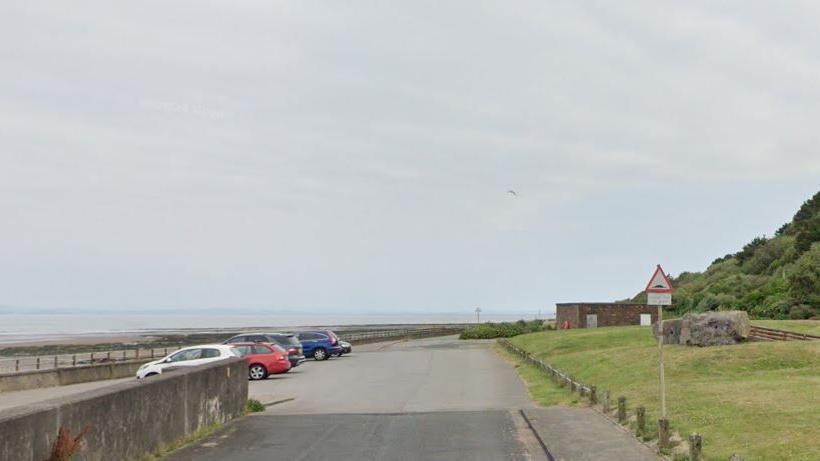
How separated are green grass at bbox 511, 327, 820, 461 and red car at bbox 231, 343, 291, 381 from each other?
31.1 ft

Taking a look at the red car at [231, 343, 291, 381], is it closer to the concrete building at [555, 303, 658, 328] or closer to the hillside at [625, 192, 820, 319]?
the hillside at [625, 192, 820, 319]

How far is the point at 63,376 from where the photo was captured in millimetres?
31156

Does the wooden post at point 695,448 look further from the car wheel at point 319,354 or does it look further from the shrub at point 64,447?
the car wheel at point 319,354

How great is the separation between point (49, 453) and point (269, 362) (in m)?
23.2

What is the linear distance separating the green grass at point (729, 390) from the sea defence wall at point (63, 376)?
55.3 ft

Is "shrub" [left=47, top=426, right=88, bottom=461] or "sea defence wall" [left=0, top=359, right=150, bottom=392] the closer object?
"shrub" [left=47, top=426, right=88, bottom=461]

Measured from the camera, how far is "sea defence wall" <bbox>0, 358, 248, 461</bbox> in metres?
9.23

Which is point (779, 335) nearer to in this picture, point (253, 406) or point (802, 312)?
point (253, 406)

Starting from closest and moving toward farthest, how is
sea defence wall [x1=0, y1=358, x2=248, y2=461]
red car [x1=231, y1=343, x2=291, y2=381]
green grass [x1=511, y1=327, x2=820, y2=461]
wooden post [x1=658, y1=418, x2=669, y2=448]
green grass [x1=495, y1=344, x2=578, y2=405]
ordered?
sea defence wall [x1=0, y1=358, x2=248, y2=461] < green grass [x1=511, y1=327, x2=820, y2=461] < wooden post [x1=658, y1=418, x2=669, y2=448] < green grass [x1=495, y1=344, x2=578, y2=405] < red car [x1=231, y1=343, x2=291, y2=381]

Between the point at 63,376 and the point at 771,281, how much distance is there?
5150 centimetres

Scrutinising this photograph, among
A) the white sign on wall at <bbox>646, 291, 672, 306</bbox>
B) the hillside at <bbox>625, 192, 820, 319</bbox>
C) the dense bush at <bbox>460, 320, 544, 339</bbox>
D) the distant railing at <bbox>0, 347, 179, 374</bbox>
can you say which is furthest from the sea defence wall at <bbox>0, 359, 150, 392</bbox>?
the dense bush at <bbox>460, 320, 544, 339</bbox>

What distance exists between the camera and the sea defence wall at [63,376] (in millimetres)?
28438

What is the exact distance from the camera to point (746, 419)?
564 inches

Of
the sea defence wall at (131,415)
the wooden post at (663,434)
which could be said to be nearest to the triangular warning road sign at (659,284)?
the wooden post at (663,434)
